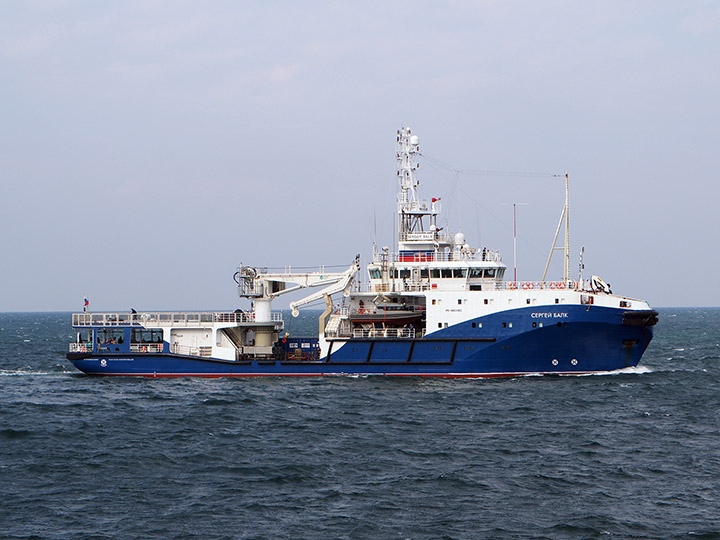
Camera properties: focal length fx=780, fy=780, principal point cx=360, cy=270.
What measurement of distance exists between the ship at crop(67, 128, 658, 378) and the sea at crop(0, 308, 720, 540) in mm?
1109

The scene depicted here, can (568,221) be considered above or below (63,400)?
above

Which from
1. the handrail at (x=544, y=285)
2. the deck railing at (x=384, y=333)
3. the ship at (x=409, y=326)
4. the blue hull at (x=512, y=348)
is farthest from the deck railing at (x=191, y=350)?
the handrail at (x=544, y=285)

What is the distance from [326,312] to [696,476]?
67.5ft

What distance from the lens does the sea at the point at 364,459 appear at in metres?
16.7

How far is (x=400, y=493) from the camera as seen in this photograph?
18.6 m

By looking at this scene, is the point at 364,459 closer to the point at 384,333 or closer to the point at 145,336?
the point at 384,333

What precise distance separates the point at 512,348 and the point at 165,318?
1722cm

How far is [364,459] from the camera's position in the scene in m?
21.8

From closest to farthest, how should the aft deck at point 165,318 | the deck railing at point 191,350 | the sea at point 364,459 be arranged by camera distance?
the sea at point 364,459 → the deck railing at point 191,350 → the aft deck at point 165,318

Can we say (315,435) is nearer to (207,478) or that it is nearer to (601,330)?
(207,478)

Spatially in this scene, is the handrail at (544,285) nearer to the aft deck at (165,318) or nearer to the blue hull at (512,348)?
the blue hull at (512,348)

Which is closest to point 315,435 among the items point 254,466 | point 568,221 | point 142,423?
point 254,466

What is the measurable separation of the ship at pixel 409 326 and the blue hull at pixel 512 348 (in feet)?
0.15

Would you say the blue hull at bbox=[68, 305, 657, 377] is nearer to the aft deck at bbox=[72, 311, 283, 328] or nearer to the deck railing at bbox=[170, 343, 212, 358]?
the aft deck at bbox=[72, 311, 283, 328]
